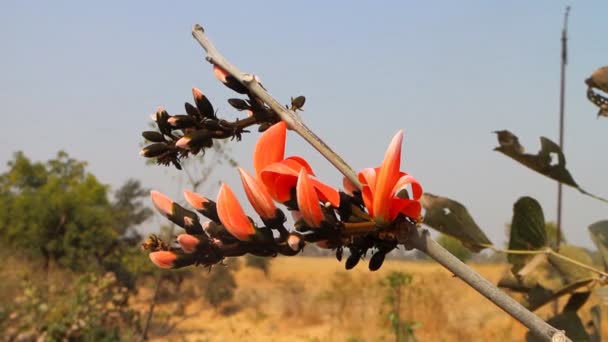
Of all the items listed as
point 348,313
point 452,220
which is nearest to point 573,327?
point 452,220

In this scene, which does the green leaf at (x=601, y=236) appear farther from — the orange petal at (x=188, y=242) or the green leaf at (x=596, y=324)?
the orange petal at (x=188, y=242)

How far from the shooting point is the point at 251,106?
66 cm

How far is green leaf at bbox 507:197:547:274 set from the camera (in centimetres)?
126

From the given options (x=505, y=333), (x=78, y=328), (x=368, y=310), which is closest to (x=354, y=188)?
(x=78, y=328)

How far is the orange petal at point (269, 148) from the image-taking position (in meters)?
0.56

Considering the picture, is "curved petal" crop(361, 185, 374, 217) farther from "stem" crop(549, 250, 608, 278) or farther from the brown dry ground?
the brown dry ground

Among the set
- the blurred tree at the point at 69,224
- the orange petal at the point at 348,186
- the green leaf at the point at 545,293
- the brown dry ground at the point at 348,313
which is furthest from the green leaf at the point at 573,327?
the blurred tree at the point at 69,224

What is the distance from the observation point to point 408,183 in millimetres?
535

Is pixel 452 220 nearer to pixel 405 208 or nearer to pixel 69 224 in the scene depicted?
pixel 405 208

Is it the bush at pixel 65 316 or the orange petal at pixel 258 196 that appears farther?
the bush at pixel 65 316

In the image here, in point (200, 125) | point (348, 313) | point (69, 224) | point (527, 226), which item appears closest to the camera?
point (200, 125)

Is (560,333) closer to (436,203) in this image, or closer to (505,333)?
(436,203)

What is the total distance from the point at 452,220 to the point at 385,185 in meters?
0.69

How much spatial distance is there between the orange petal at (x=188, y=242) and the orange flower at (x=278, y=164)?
84 millimetres
